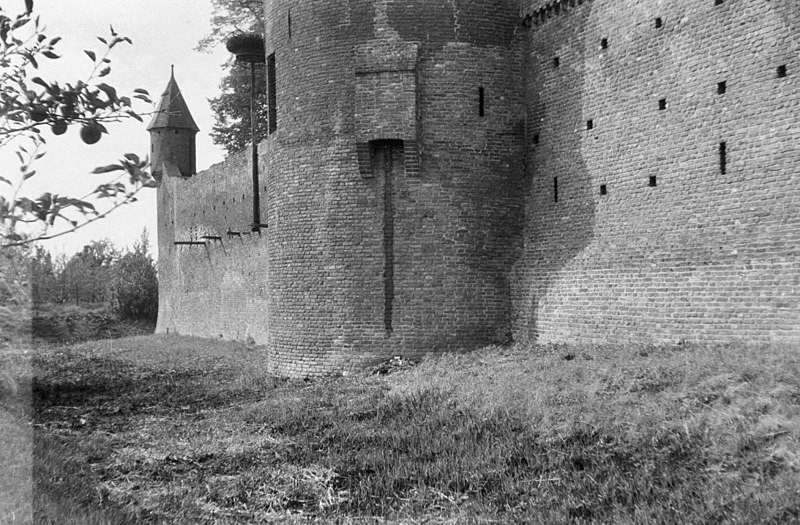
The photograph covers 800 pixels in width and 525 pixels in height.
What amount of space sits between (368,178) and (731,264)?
19.2 feet

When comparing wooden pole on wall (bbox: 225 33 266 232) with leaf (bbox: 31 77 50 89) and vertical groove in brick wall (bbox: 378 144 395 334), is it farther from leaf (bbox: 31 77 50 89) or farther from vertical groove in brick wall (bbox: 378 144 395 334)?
leaf (bbox: 31 77 50 89)

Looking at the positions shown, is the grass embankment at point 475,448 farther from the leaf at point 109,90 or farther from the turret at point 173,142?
the turret at point 173,142

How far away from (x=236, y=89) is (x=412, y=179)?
20844 mm

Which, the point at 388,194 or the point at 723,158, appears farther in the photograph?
the point at 388,194

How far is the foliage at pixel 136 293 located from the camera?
131ft

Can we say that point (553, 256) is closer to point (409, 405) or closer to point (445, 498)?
point (409, 405)

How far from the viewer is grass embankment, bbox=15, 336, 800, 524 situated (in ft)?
20.9

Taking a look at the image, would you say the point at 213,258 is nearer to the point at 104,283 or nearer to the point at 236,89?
the point at 236,89

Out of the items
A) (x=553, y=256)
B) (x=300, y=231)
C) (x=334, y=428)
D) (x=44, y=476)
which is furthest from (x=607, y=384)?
(x=300, y=231)

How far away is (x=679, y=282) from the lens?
34.9ft

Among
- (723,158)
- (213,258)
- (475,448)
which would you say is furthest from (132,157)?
(213,258)

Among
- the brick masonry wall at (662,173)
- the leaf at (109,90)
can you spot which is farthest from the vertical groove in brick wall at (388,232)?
the leaf at (109,90)

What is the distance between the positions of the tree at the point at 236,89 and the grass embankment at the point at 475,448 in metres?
21.1

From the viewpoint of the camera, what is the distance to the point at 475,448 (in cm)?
809
